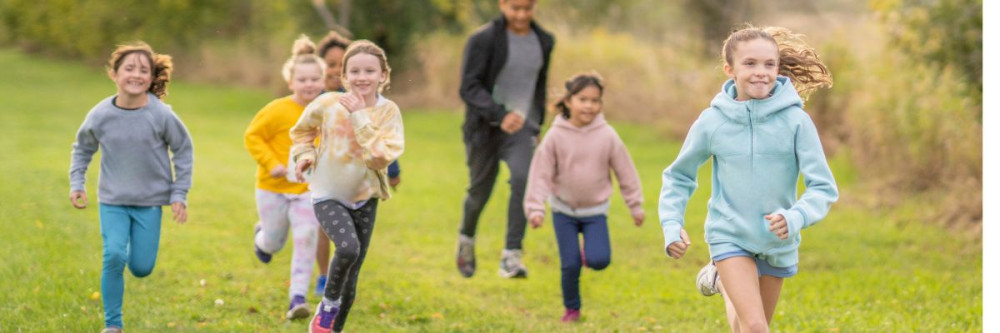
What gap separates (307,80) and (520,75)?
A: 1930 mm

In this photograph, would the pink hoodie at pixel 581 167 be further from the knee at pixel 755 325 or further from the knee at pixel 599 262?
the knee at pixel 755 325

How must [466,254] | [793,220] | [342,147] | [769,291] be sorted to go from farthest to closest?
[466,254], [342,147], [769,291], [793,220]

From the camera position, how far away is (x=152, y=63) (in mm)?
6758

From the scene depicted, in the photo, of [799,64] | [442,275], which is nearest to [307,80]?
[442,275]

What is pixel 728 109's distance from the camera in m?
5.36

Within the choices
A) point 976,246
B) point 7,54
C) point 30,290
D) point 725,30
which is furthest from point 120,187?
point 7,54

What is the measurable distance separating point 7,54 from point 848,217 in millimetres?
34059

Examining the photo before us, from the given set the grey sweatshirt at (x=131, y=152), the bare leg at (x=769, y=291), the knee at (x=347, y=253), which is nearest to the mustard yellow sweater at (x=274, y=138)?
the grey sweatshirt at (x=131, y=152)

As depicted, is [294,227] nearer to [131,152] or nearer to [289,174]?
[289,174]

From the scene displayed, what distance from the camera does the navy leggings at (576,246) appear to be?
7793mm

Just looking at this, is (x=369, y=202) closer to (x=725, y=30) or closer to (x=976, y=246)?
(x=976, y=246)

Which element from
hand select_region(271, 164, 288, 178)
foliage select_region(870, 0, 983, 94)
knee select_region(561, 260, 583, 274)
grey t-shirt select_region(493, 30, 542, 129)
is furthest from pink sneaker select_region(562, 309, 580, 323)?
foliage select_region(870, 0, 983, 94)

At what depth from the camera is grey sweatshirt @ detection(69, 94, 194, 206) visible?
6.64 m

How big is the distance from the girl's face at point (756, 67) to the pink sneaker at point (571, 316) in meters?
2.98
